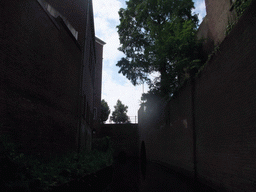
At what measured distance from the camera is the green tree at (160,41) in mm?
12023

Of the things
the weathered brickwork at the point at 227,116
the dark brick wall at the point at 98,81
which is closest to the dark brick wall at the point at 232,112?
the weathered brickwork at the point at 227,116

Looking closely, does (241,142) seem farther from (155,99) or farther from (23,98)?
(155,99)

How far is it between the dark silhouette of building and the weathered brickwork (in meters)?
4.91

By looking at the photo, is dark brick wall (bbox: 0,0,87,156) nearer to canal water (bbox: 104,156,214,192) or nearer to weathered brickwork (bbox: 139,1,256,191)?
canal water (bbox: 104,156,214,192)

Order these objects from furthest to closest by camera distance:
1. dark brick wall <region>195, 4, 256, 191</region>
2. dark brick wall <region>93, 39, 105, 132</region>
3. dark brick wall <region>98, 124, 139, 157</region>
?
dark brick wall <region>98, 124, 139, 157</region> < dark brick wall <region>93, 39, 105, 132</region> < dark brick wall <region>195, 4, 256, 191</region>

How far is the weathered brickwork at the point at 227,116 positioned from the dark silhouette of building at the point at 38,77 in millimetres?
4910

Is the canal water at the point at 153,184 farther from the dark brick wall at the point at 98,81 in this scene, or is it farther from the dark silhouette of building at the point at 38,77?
the dark brick wall at the point at 98,81

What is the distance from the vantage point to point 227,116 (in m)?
6.59

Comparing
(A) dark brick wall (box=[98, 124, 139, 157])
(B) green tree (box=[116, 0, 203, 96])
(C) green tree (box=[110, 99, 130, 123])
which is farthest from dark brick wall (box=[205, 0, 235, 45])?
(C) green tree (box=[110, 99, 130, 123])

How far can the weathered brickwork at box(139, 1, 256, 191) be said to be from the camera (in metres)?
→ 5.27

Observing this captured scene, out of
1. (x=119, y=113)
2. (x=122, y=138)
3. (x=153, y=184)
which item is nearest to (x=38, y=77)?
(x=153, y=184)

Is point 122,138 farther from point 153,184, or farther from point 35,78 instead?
point 35,78

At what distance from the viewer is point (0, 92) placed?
4691 mm

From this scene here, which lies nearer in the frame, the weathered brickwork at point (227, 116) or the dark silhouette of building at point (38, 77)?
the dark silhouette of building at point (38, 77)
